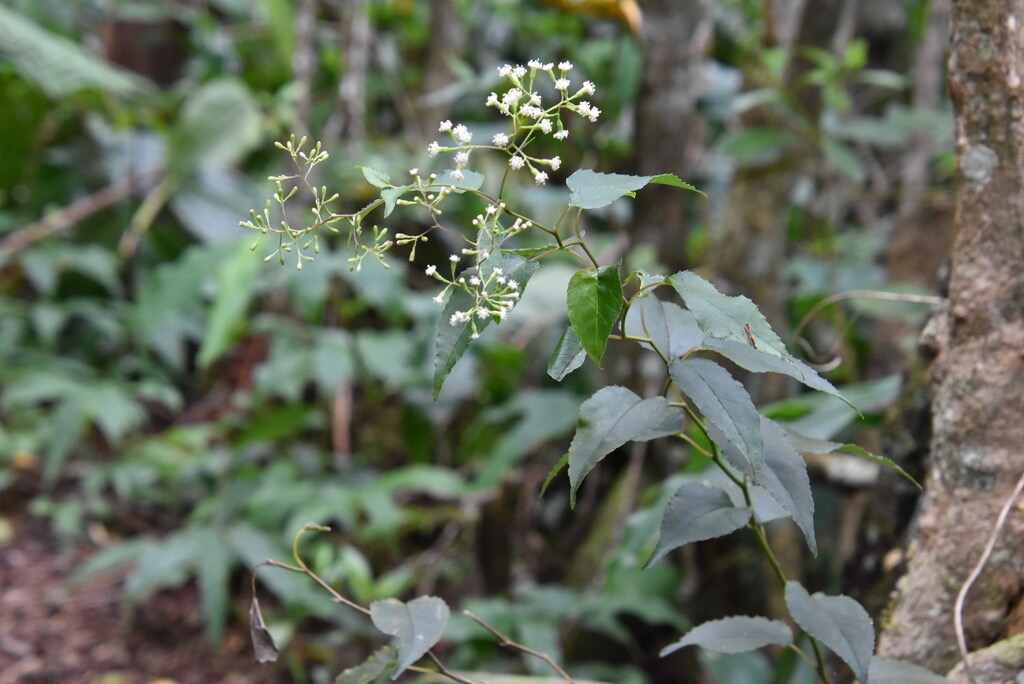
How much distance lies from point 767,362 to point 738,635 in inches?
10.2

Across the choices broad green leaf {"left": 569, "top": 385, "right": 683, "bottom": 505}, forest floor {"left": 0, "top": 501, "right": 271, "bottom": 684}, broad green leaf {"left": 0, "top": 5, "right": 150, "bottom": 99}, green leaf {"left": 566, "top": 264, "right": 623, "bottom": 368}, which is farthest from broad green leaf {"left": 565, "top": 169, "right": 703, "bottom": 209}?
broad green leaf {"left": 0, "top": 5, "right": 150, "bottom": 99}

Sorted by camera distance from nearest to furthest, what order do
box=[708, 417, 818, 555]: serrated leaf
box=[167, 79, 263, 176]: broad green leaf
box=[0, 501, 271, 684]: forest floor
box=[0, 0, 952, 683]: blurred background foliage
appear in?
box=[708, 417, 818, 555]: serrated leaf
box=[0, 0, 952, 683]: blurred background foliage
box=[0, 501, 271, 684]: forest floor
box=[167, 79, 263, 176]: broad green leaf

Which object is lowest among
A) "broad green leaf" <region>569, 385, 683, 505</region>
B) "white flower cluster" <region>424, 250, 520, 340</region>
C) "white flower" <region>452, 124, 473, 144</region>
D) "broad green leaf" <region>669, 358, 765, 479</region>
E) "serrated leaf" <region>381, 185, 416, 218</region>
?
"broad green leaf" <region>569, 385, 683, 505</region>

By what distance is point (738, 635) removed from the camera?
29.0 inches

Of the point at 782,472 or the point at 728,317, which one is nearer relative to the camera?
the point at 728,317

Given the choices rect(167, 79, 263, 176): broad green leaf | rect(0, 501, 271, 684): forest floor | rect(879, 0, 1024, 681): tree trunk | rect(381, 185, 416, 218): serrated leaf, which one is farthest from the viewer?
rect(167, 79, 263, 176): broad green leaf

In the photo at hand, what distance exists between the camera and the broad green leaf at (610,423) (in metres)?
0.62

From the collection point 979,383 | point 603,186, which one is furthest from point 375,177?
point 979,383

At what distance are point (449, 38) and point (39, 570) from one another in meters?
1.96

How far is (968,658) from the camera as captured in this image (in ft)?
2.64

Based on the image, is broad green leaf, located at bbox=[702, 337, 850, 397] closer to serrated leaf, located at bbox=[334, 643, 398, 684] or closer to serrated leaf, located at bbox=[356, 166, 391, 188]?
serrated leaf, located at bbox=[356, 166, 391, 188]

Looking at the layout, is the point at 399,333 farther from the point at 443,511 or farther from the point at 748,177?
the point at 748,177

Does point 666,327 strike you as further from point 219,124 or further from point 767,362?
point 219,124

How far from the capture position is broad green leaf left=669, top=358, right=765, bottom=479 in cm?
59
